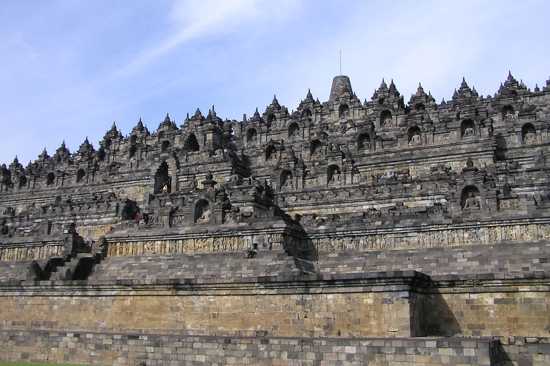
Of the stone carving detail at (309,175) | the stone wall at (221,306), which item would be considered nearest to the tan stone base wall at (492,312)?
the stone wall at (221,306)

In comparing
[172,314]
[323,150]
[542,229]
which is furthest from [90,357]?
[323,150]

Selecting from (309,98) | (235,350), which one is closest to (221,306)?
(235,350)

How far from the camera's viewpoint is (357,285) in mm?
21156

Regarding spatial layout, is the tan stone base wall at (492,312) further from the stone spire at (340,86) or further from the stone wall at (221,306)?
the stone spire at (340,86)

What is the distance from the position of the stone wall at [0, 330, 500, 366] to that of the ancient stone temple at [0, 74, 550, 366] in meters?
0.04

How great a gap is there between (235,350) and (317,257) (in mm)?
Answer: 12038

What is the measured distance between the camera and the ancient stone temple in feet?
66.9

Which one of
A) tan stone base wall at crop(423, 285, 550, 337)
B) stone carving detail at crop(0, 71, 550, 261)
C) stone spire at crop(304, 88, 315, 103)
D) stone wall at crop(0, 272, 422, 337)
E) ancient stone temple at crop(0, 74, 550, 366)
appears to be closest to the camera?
ancient stone temple at crop(0, 74, 550, 366)

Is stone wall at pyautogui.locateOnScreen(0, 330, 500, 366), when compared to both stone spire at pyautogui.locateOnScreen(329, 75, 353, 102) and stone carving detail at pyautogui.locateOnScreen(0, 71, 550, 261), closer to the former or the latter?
stone carving detail at pyautogui.locateOnScreen(0, 71, 550, 261)

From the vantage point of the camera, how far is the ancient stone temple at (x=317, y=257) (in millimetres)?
20406

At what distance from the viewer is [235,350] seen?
1917cm

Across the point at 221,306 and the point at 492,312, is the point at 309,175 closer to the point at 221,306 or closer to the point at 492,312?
the point at 221,306

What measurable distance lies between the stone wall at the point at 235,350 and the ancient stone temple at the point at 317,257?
44 millimetres

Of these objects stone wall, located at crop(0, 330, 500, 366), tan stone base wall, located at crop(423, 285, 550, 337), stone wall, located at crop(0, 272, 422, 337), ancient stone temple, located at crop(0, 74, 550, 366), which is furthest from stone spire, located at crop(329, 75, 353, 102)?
stone wall, located at crop(0, 330, 500, 366)
